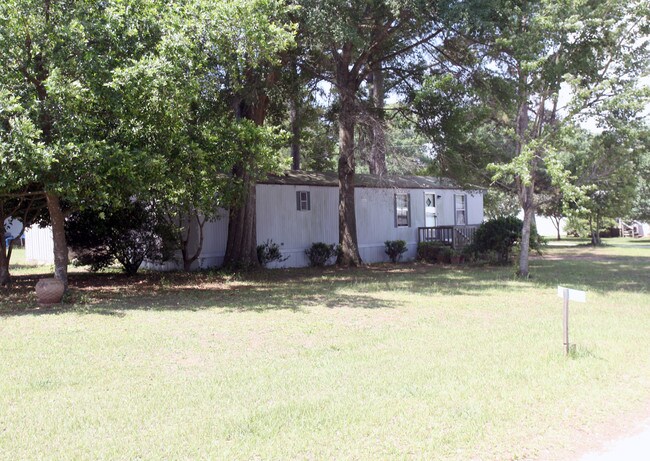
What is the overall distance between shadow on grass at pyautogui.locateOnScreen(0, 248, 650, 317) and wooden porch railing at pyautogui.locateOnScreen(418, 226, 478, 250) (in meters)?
3.56

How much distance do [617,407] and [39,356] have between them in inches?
→ 262

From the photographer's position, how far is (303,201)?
22047 millimetres

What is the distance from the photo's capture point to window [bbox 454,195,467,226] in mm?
28344

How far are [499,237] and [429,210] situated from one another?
5.32 metres

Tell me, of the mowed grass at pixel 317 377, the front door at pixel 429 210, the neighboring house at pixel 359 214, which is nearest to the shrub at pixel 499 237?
the neighboring house at pixel 359 214

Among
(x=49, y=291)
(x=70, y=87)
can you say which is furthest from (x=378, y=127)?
(x=49, y=291)

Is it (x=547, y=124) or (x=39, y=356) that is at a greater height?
(x=547, y=124)

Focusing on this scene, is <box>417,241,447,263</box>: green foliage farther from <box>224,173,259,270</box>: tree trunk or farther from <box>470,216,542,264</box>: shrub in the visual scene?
<box>224,173,259,270</box>: tree trunk

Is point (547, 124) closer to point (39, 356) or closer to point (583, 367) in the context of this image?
point (583, 367)

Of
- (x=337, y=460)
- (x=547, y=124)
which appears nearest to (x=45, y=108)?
(x=337, y=460)

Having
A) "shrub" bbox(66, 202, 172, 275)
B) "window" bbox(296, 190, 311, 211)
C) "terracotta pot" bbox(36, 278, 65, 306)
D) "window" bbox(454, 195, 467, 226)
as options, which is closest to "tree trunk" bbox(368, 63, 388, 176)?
"window" bbox(296, 190, 311, 211)

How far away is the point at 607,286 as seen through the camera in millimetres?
15070

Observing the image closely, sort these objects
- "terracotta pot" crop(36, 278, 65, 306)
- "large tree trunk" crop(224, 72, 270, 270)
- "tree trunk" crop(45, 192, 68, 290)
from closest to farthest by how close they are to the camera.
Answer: "terracotta pot" crop(36, 278, 65, 306), "tree trunk" crop(45, 192, 68, 290), "large tree trunk" crop(224, 72, 270, 270)

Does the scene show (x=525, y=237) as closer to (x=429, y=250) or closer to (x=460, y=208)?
(x=429, y=250)
